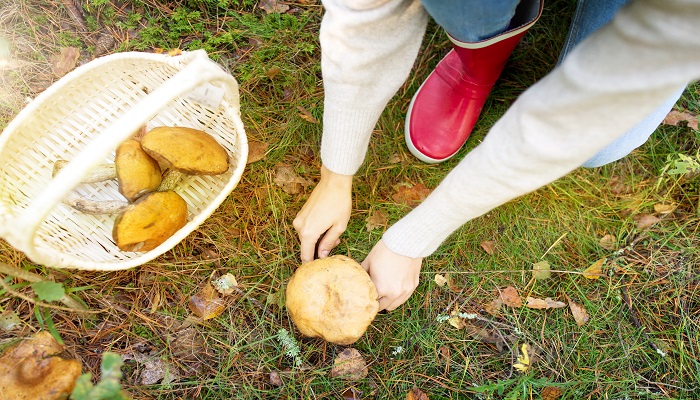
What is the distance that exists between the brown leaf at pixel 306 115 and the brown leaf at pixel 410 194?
522 mm

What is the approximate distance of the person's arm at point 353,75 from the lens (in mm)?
1279

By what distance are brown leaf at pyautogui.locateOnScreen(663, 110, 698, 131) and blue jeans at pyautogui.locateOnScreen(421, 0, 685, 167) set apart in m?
0.56

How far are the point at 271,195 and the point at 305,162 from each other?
231 mm

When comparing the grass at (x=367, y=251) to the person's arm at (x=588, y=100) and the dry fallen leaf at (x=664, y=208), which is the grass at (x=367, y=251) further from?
the person's arm at (x=588, y=100)

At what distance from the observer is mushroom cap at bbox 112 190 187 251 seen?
167cm

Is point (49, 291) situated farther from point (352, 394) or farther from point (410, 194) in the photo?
point (410, 194)

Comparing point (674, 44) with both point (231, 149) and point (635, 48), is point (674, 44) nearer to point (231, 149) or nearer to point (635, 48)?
point (635, 48)

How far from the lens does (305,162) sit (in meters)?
2.30

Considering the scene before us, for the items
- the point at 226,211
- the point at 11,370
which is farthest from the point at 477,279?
the point at 11,370

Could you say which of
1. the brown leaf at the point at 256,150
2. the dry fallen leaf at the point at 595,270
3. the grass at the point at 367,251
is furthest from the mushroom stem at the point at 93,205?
the dry fallen leaf at the point at 595,270

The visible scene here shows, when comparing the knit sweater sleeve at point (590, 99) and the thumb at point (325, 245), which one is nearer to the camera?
the knit sweater sleeve at point (590, 99)

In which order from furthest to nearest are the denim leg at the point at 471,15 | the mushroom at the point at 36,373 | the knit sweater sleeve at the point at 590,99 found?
1. the mushroom at the point at 36,373
2. the denim leg at the point at 471,15
3. the knit sweater sleeve at the point at 590,99

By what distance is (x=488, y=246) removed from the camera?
7.37 ft

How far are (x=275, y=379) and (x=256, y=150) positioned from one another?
3.34 ft
